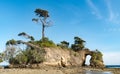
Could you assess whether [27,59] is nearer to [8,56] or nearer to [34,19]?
[8,56]

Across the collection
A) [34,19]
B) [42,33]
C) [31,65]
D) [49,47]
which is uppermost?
[34,19]

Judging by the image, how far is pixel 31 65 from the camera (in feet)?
181

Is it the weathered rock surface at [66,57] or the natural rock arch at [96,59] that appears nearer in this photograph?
the weathered rock surface at [66,57]

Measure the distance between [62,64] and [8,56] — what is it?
14.3 metres

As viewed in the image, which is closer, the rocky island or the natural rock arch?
the rocky island

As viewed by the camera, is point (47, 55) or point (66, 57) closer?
point (47, 55)

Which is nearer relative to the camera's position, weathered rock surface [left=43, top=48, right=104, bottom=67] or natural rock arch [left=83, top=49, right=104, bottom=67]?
weathered rock surface [left=43, top=48, right=104, bottom=67]

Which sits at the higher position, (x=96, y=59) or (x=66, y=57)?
(x=66, y=57)

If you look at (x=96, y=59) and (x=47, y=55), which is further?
(x=96, y=59)

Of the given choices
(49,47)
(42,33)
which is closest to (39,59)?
(49,47)

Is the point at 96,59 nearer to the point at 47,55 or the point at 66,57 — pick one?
the point at 66,57

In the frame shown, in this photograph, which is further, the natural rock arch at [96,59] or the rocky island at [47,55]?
the natural rock arch at [96,59]

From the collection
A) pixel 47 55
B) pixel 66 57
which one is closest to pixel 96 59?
pixel 66 57

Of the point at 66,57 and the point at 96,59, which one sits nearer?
the point at 66,57
